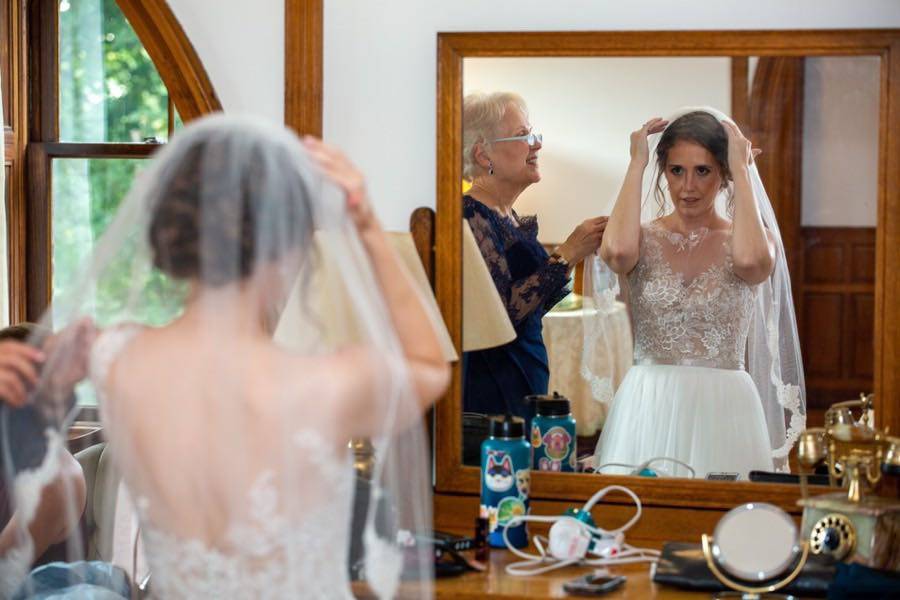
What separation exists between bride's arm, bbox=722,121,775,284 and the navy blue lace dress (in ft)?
1.10

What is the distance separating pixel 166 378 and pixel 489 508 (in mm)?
909

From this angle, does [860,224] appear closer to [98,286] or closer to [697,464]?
[697,464]

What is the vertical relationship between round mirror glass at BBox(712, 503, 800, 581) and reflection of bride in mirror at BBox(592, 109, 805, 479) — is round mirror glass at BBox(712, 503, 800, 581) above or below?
below

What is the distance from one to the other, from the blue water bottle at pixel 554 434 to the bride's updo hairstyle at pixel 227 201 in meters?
0.93

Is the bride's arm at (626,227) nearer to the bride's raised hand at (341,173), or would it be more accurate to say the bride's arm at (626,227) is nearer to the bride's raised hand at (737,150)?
the bride's raised hand at (737,150)

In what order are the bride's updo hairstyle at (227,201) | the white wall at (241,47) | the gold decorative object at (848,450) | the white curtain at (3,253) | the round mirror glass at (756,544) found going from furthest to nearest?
the white curtain at (3,253), the white wall at (241,47), the gold decorative object at (848,450), the round mirror glass at (756,544), the bride's updo hairstyle at (227,201)

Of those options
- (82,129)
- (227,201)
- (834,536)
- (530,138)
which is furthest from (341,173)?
(82,129)

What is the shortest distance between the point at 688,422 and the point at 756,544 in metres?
0.40

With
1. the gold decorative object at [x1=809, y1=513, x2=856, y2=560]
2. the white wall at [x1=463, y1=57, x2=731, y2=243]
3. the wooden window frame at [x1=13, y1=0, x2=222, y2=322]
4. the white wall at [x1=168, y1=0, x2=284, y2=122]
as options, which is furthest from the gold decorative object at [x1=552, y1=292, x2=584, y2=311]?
the wooden window frame at [x1=13, y1=0, x2=222, y2=322]

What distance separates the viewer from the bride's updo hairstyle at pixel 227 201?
1493mm

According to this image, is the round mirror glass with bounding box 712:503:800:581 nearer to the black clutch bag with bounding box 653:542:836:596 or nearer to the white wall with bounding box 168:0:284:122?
the black clutch bag with bounding box 653:542:836:596

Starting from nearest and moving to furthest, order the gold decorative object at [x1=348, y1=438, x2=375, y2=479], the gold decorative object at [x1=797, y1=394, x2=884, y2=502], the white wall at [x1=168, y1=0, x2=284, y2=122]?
the gold decorative object at [x1=797, y1=394, x2=884, y2=502], the gold decorative object at [x1=348, y1=438, x2=375, y2=479], the white wall at [x1=168, y1=0, x2=284, y2=122]

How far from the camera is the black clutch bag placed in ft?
6.52

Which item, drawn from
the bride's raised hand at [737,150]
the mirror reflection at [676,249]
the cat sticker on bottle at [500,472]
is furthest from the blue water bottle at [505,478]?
the bride's raised hand at [737,150]
